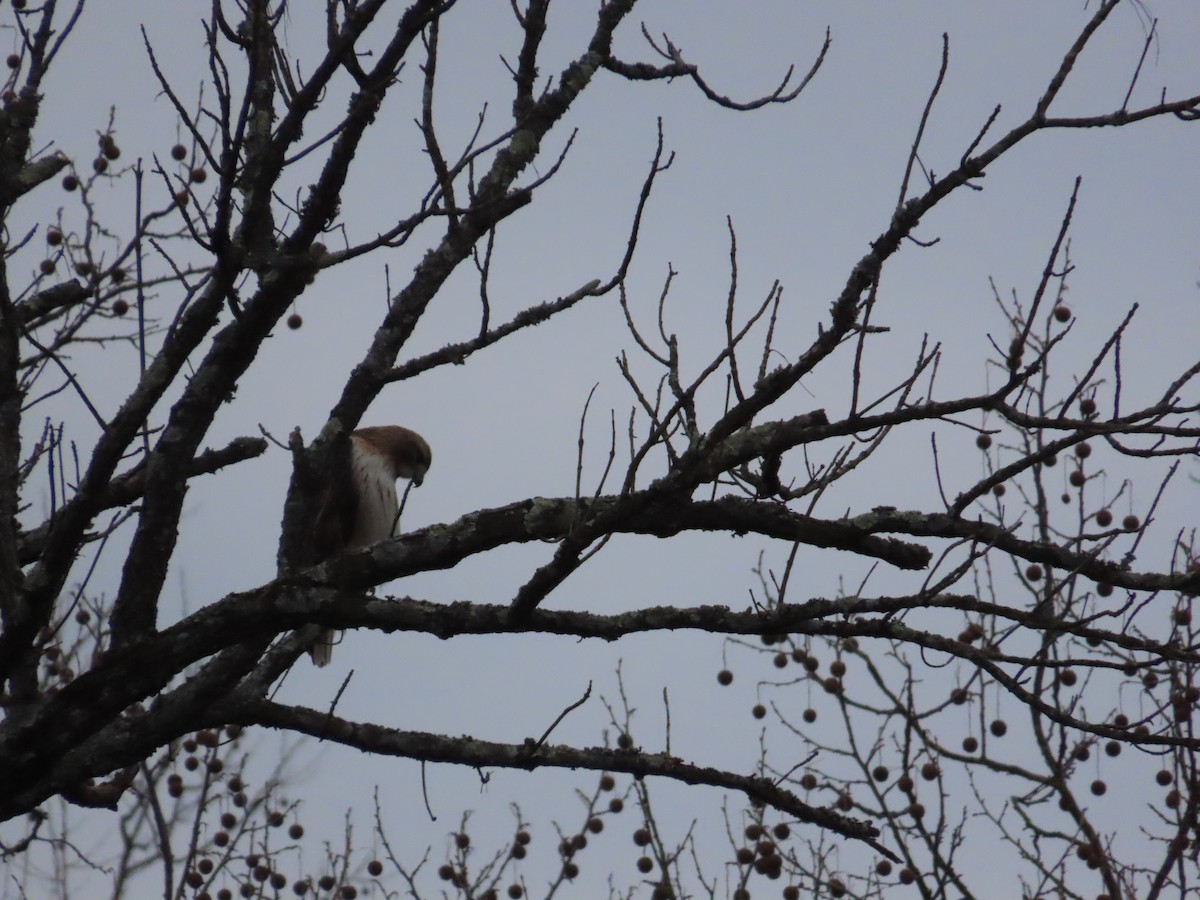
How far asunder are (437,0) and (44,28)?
239cm

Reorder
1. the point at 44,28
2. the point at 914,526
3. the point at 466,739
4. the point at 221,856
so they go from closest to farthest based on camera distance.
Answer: the point at 914,526, the point at 466,739, the point at 44,28, the point at 221,856

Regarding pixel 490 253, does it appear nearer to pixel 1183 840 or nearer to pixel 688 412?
pixel 688 412

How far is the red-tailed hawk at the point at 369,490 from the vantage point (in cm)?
552

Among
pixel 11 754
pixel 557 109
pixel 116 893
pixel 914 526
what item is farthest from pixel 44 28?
pixel 116 893

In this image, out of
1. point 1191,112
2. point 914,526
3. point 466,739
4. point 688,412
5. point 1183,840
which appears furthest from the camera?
point 1183,840

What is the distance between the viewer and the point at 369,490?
583cm

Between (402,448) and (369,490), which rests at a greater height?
(402,448)

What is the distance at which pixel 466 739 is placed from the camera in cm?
359

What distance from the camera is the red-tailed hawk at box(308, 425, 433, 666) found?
5.52m

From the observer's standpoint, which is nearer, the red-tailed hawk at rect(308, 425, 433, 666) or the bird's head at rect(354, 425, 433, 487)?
the red-tailed hawk at rect(308, 425, 433, 666)

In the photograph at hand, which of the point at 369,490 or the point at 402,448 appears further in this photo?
the point at 402,448

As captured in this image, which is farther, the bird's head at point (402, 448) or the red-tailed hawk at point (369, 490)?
the bird's head at point (402, 448)

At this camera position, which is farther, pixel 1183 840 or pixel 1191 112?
pixel 1183 840

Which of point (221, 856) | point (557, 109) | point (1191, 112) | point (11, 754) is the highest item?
point (557, 109)
